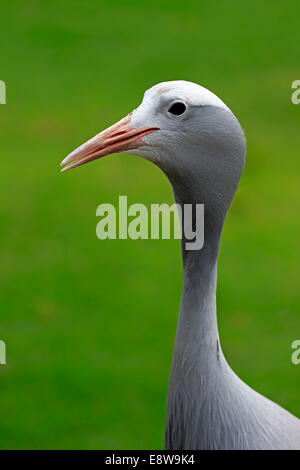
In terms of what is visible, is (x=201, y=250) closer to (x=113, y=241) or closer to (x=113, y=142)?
(x=113, y=142)

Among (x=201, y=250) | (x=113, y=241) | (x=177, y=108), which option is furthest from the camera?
(x=113, y=241)

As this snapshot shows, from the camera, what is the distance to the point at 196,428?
10.7 feet

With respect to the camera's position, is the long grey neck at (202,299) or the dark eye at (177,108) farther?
the long grey neck at (202,299)

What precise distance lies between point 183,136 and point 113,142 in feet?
0.78

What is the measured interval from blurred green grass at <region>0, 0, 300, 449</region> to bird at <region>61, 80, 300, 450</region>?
228 centimetres

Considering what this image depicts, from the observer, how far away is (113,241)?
26.9ft

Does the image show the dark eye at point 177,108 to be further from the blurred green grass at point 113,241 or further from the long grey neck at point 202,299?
the blurred green grass at point 113,241

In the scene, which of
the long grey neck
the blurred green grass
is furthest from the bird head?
the blurred green grass

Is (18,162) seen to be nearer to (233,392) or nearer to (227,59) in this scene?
(227,59)

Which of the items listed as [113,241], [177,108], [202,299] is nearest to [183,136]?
[177,108]

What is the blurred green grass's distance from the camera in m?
5.97

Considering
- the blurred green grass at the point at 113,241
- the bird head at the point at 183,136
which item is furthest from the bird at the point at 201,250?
the blurred green grass at the point at 113,241

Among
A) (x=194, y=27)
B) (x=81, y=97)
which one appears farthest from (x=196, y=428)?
(x=194, y=27)

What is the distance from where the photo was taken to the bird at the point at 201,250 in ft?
9.77
